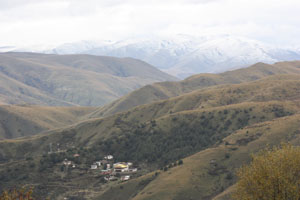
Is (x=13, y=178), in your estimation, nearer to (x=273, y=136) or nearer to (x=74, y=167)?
(x=74, y=167)

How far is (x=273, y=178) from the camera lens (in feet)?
169

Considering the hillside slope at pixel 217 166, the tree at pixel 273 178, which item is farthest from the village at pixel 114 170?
the tree at pixel 273 178

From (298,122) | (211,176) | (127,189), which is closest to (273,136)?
(298,122)

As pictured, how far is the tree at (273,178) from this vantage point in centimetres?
5066

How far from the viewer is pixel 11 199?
38.8 meters

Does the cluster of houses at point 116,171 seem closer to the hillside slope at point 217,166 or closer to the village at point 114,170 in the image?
the village at point 114,170

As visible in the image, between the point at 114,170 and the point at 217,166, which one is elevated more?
the point at 217,166

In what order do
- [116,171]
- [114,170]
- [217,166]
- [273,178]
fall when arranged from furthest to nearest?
[114,170]
[116,171]
[217,166]
[273,178]

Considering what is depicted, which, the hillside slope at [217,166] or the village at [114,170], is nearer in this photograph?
the hillside slope at [217,166]

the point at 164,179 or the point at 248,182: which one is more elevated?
the point at 248,182

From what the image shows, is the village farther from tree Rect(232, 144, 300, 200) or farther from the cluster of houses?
tree Rect(232, 144, 300, 200)

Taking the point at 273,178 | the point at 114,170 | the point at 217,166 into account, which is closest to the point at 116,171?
the point at 114,170

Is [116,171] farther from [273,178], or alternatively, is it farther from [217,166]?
[273,178]

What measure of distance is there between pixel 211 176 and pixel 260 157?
298 feet
